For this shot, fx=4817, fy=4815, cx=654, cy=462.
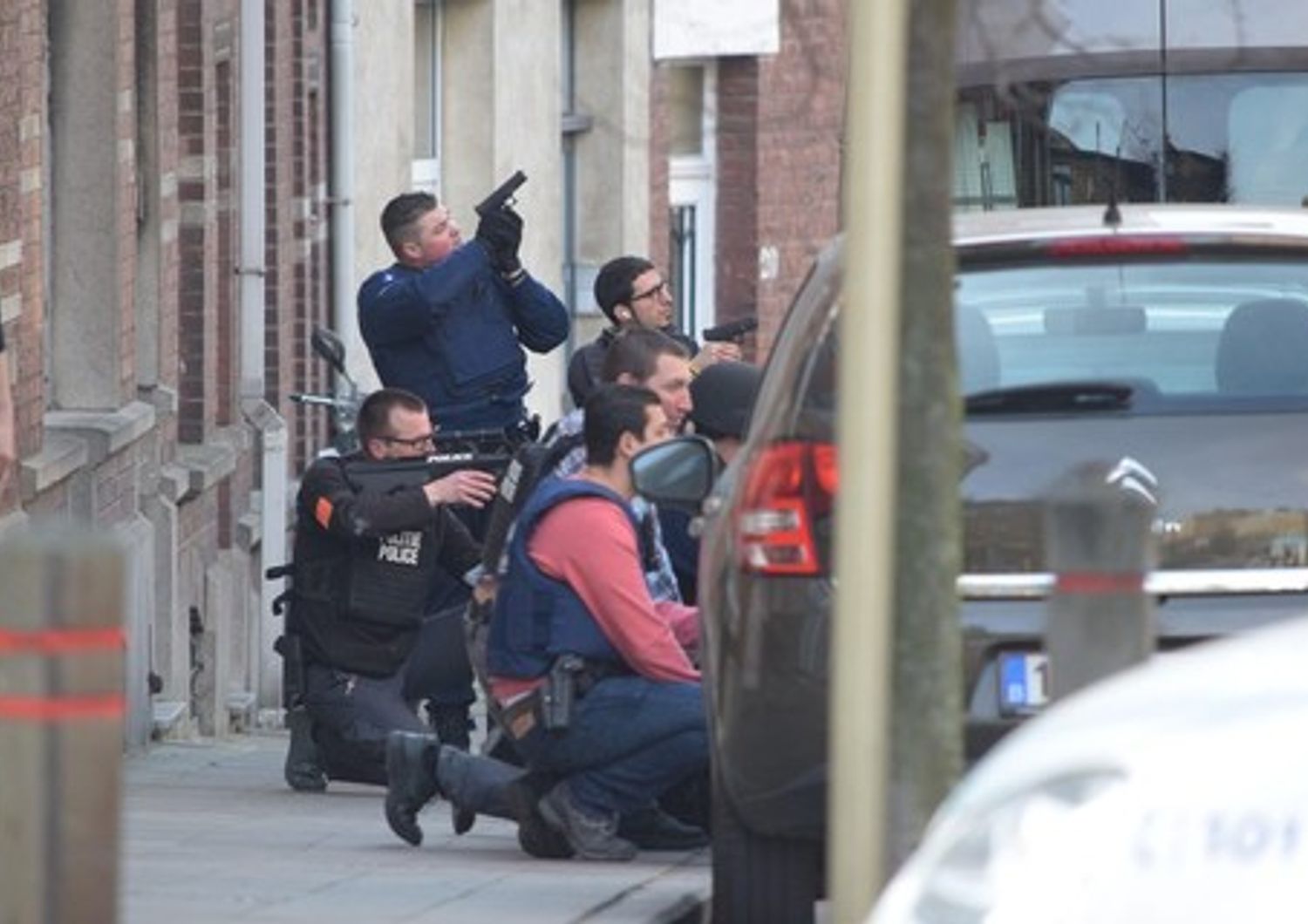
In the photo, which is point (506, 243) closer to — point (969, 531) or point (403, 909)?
point (403, 909)

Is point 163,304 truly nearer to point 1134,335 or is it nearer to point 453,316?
point 453,316

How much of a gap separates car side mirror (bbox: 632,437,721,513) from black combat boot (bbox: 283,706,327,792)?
168 inches

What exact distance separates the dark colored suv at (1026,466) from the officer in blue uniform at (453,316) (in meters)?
6.31

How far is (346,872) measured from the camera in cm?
1161

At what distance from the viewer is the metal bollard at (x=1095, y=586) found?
775 centimetres

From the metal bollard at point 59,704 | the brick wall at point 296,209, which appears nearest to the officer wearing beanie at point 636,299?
the brick wall at point 296,209

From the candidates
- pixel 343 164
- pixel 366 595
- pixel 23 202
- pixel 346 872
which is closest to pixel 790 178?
pixel 343 164

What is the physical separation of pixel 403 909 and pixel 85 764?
3.92 metres

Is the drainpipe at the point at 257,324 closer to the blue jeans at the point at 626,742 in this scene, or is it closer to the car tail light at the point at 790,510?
the blue jeans at the point at 626,742

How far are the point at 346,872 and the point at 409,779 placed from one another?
71 cm

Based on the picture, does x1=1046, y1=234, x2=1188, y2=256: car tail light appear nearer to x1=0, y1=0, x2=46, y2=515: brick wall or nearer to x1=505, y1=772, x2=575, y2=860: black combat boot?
x1=505, y1=772, x2=575, y2=860: black combat boot

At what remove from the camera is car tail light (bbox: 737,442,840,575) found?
31.2 ft

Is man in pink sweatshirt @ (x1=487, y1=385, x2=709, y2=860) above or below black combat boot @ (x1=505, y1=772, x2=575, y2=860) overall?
above

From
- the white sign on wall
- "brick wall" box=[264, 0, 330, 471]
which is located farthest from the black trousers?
the white sign on wall
